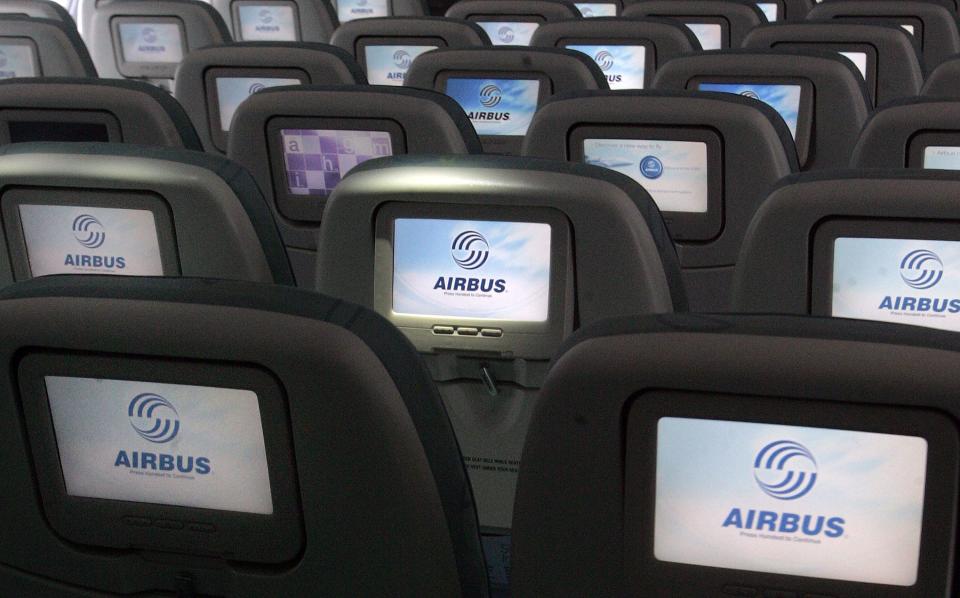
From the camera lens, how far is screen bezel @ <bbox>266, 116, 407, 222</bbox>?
228cm

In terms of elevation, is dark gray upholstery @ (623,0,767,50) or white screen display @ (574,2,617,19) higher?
dark gray upholstery @ (623,0,767,50)

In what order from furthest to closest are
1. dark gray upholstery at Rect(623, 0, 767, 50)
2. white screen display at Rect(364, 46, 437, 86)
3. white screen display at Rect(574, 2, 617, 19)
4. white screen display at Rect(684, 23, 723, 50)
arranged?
1. white screen display at Rect(574, 2, 617, 19)
2. white screen display at Rect(684, 23, 723, 50)
3. dark gray upholstery at Rect(623, 0, 767, 50)
4. white screen display at Rect(364, 46, 437, 86)

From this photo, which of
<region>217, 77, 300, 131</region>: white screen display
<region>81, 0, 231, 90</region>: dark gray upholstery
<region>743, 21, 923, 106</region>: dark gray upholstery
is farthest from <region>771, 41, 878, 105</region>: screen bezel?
<region>81, 0, 231, 90</region>: dark gray upholstery

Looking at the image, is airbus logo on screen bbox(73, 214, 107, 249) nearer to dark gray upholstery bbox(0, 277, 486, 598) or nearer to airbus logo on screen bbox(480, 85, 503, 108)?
dark gray upholstery bbox(0, 277, 486, 598)

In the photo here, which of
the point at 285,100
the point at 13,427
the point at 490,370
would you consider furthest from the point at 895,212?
the point at 285,100

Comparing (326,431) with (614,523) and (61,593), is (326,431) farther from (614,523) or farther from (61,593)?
(61,593)

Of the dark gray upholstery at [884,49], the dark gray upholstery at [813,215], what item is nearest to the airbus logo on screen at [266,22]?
the dark gray upholstery at [884,49]

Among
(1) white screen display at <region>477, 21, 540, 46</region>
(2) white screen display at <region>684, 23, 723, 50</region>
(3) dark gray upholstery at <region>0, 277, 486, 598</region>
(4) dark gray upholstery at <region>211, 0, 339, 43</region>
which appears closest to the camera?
(3) dark gray upholstery at <region>0, 277, 486, 598</region>

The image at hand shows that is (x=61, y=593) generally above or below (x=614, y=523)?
below

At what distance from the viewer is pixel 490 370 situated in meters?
1.76

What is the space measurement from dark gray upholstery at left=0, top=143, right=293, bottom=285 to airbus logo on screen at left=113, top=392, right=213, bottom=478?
56 centimetres

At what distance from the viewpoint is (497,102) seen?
3.21 m

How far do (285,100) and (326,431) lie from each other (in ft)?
4.63

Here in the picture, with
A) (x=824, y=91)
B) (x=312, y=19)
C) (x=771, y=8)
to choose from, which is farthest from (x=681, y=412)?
(x=771, y=8)
